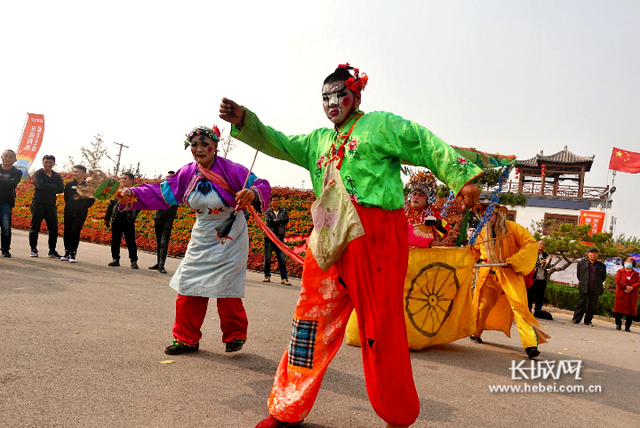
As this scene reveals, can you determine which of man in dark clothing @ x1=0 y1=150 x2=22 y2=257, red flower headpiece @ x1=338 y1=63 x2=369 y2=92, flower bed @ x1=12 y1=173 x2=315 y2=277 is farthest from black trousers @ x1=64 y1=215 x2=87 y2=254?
red flower headpiece @ x1=338 y1=63 x2=369 y2=92

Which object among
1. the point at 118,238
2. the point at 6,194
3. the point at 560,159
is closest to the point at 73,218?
the point at 118,238

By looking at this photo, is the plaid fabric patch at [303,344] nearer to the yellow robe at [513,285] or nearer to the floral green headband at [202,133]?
the floral green headband at [202,133]

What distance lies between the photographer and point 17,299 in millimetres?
4793

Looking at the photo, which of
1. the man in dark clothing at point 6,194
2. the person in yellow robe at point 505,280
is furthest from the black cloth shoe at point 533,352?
the man in dark clothing at point 6,194

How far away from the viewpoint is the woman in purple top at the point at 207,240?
3705mm

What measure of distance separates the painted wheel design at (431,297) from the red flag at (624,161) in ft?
123

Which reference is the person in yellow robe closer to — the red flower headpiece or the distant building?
the red flower headpiece

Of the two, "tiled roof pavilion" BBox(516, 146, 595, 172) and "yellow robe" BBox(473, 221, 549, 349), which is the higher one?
"tiled roof pavilion" BBox(516, 146, 595, 172)

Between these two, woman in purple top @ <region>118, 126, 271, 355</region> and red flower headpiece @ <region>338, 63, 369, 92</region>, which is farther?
woman in purple top @ <region>118, 126, 271, 355</region>

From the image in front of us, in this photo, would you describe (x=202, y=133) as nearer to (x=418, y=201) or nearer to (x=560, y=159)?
(x=418, y=201)

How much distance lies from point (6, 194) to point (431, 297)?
7556 mm

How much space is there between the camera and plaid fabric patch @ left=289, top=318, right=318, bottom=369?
2447mm

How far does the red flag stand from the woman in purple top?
3964 cm

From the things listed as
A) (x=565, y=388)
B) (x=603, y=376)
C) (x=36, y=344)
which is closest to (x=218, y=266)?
(x=36, y=344)
